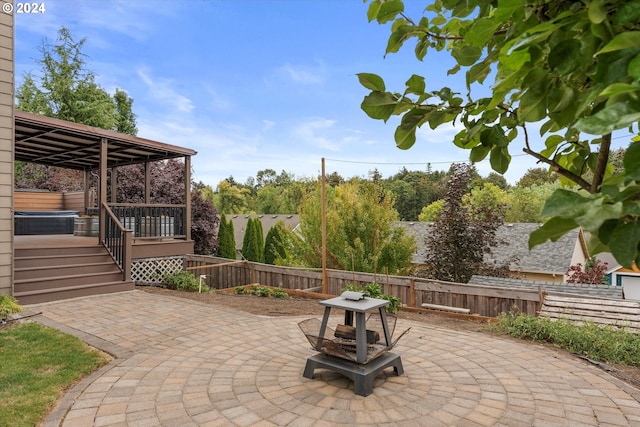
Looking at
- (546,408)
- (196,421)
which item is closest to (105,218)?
(196,421)

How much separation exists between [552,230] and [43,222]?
15.3 metres

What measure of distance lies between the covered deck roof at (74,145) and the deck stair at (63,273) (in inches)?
96.7

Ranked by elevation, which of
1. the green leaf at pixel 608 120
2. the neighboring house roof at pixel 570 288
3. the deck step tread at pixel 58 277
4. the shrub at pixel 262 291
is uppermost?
the green leaf at pixel 608 120

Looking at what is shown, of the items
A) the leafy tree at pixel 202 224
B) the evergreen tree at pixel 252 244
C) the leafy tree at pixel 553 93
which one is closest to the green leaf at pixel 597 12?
the leafy tree at pixel 553 93

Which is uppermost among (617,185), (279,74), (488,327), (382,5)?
(279,74)

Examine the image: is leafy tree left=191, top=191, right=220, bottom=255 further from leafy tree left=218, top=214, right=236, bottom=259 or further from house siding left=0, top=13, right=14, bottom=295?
house siding left=0, top=13, right=14, bottom=295

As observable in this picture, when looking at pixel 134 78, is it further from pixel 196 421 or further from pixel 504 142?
pixel 504 142

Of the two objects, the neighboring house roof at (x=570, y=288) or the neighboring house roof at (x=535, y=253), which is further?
the neighboring house roof at (x=535, y=253)

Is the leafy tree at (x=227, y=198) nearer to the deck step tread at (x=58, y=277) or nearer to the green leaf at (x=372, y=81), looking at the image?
the deck step tread at (x=58, y=277)

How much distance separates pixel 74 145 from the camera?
9336 mm

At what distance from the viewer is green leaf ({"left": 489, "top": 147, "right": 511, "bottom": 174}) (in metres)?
1.19

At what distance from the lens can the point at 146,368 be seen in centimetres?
382

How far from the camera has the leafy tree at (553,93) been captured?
0.54 meters

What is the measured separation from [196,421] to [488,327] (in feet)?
14.5
